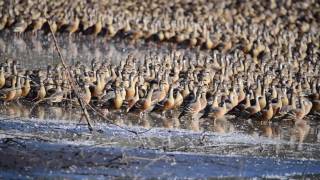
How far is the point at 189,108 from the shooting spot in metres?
15.4

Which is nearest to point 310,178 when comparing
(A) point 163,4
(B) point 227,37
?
(B) point 227,37

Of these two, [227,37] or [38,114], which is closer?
[38,114]

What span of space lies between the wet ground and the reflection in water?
16 mm

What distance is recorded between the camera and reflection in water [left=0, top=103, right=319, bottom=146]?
14445mm

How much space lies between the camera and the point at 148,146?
12992mm

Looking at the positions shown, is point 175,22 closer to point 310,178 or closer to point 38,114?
point 38,114

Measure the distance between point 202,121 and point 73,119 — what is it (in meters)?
2.42

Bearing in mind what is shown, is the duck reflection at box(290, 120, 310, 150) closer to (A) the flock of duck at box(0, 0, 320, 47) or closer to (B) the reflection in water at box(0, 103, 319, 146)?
(B) the reflection in water at box(0, 103, 319, 146)

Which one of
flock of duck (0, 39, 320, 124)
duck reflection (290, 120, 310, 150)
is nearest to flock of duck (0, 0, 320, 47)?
flock of duck (0, 39, 320, 124)

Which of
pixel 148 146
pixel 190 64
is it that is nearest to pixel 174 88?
pixel 190 64

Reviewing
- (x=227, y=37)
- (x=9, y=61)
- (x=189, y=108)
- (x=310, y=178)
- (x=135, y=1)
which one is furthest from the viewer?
(x=135, y=1)

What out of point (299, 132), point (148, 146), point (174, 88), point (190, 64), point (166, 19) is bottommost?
point (299, 132)

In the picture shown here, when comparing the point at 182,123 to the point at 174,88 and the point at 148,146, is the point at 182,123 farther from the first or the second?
the point at 148,146

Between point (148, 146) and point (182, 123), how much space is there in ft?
6.83
